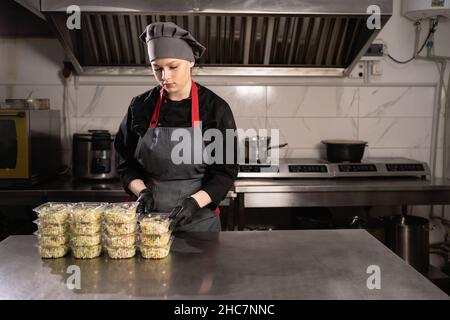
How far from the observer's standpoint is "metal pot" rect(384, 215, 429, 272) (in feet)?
11.2

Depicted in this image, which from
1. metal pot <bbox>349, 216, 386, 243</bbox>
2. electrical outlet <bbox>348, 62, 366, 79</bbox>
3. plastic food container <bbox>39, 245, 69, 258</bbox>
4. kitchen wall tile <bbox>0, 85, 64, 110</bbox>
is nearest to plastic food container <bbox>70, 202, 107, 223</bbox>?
plastic food container <bbox>39, 245, 69, 258</bbox>

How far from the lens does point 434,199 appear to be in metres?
3.41

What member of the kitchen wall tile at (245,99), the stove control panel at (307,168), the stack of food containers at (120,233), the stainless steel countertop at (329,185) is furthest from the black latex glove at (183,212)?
the kitchen wall tile at (245,99)

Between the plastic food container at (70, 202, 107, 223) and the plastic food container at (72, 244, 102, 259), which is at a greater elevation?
the plastic food container at (70, 202, 107, 223)

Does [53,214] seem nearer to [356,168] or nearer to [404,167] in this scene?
[356,168]

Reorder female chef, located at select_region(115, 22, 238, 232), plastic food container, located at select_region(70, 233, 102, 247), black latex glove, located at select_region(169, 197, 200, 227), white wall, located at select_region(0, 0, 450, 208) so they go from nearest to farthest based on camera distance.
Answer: plastic food container, located at select_region(70, 233, 102, 247), black latex glove, located at select_region(169, 197, 200, 227), female chef, located at select_region(115, 22, 238, 232), white wall, located at select_region(0, 0, 450, 208)

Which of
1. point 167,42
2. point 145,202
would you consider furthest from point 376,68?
point 145,202

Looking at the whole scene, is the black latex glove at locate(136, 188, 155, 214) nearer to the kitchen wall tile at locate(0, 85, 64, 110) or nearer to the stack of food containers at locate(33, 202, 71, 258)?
the stack of food containers at locate(33, 202, 71, 258)

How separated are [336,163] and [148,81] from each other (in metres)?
1.63

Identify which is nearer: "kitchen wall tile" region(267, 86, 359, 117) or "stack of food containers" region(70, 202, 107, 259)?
"stack of food containers" region(70, 202, 107, 259)

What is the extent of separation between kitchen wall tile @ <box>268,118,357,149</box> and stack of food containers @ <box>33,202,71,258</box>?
8.50 ft

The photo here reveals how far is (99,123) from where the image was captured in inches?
156

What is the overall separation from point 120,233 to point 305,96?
2712mm
